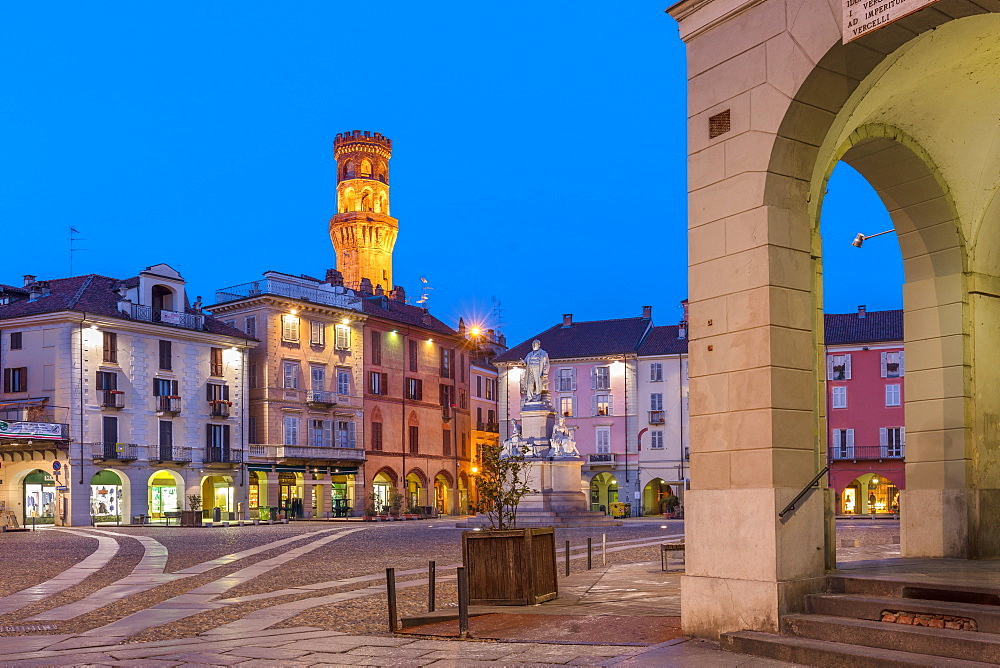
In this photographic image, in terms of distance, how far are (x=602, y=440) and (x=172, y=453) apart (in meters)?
30.9

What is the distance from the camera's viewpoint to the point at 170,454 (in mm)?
54531

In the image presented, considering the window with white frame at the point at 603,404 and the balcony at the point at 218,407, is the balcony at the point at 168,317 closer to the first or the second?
the balcony at the point at 218,407

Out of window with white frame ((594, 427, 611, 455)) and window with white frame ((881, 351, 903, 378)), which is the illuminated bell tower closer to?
window with white frame ((594, 427, 611, 455))

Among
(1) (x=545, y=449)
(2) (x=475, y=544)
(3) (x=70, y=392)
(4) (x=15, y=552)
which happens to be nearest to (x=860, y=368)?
(1) (x=545, y=449)

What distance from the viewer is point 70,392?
164 feet

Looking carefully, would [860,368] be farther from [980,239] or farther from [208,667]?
[208,667]

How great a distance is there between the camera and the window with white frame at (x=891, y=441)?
2559 inches

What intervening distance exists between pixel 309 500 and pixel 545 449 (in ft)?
83.8

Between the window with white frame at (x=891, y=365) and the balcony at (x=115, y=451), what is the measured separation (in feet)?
146

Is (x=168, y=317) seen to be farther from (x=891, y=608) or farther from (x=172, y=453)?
(x=891, y=608)

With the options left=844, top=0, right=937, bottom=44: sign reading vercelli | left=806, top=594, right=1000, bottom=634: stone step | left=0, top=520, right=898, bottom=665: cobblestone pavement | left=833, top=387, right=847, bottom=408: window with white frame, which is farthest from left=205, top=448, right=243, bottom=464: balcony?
left=844, top=0, right=937, bottom=44: sign reading vercelli

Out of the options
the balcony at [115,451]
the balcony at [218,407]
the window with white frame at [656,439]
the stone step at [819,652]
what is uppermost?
the balcony at [218,407]

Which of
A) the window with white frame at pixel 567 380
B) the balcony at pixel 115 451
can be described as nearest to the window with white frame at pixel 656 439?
the window with white frame at pixel 567 380

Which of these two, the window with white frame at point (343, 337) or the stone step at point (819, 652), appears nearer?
the stone step at point (819, 652)
